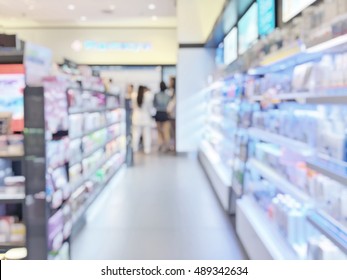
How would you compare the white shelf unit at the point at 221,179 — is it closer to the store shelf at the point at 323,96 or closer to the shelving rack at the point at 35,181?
the store shelf at the point at 323,96

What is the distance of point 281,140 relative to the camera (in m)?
3.13

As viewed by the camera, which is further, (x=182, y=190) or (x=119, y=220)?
(x=182, y=190)

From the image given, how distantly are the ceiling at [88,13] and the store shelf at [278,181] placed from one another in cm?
823

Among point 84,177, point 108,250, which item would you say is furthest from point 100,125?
point 108,250

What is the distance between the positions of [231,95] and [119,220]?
209cm

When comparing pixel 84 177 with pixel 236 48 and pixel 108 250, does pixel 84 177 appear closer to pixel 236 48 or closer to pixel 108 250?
pixel 108 250

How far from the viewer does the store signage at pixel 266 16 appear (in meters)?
5.02

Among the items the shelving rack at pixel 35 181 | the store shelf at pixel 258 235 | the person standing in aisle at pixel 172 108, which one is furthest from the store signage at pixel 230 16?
the shelving rack at pixel 35 181

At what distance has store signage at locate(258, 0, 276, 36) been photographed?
198 inches

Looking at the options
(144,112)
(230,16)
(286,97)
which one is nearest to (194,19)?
(144,112)

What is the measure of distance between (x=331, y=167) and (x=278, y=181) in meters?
1.03

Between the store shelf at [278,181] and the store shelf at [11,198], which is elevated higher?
the store shelf at [278,181]

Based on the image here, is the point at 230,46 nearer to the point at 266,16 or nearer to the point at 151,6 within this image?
the point at 266,16

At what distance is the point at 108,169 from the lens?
21.4 ft
